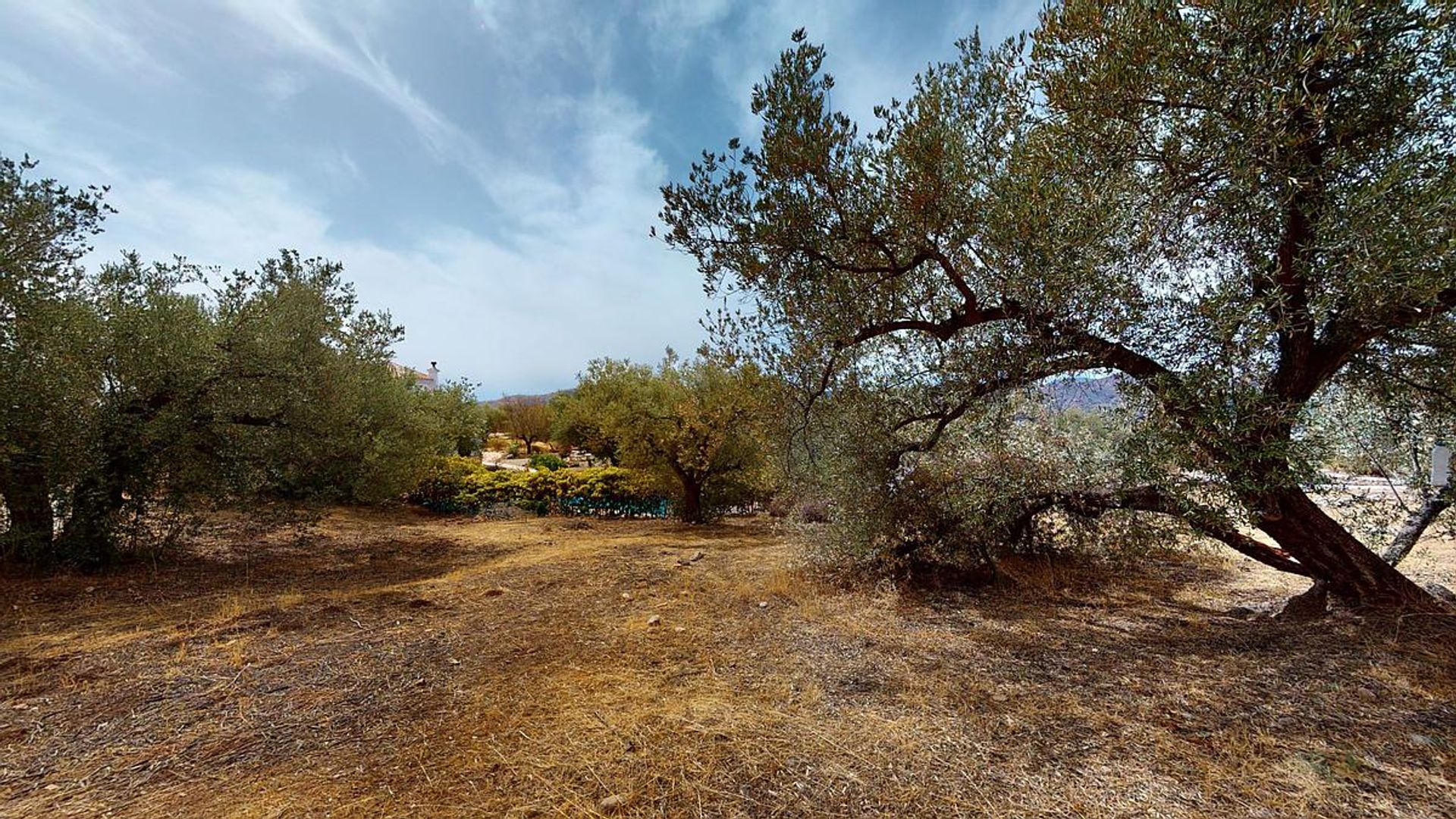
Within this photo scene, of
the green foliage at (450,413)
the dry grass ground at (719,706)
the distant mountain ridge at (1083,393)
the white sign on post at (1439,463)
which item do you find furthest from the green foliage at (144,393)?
the white sign on post at (1439,463)

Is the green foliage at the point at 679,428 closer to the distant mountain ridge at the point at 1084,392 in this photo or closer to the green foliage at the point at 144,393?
the green foliage at the point at 144,393

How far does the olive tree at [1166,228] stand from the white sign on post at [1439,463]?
924 mm

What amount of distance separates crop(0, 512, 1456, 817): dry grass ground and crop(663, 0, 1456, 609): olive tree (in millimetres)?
1262

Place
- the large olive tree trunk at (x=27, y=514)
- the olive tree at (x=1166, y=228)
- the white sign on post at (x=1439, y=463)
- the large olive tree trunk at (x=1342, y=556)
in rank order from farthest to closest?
the large olive tree trunk at (x=27, y=514) → the white sign on post at (x=1439, y=463) → the large olive tree trunk at (x=1342, y=556) → the olive tree at (x=1166, y=228)

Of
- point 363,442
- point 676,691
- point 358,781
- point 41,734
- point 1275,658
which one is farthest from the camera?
point 363,442

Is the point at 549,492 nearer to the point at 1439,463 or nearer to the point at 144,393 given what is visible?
the point at 144,393

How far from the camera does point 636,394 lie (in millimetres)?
13383

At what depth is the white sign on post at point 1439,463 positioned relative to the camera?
4484 millimetres

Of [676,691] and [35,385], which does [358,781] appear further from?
[35,385]

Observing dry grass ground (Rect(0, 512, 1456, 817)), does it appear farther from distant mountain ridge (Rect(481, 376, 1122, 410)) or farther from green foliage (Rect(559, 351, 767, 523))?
green foliage (Rect(559, 351, 767, 523))

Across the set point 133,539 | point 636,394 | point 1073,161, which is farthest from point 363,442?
point 1073,161

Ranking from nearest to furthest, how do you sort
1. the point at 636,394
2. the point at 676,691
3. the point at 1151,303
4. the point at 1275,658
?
the point at 676,691, the point at 1275,658, the point at 1151,303, the point at 636,394

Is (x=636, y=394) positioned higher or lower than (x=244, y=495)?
higher

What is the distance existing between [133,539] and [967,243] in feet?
35.1
